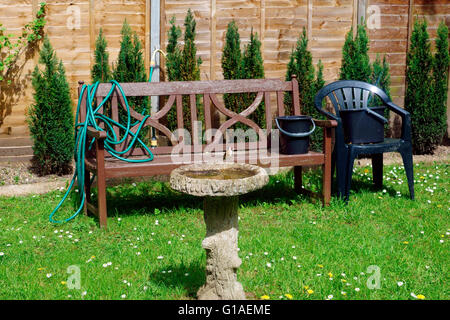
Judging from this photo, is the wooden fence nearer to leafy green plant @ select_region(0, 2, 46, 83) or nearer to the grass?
leafy green plant @ select_region(0, 2, 46, 83)

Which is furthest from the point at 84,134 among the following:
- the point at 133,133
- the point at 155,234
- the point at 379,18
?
the point at 379,18

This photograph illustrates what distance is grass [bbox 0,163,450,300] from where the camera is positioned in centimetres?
356

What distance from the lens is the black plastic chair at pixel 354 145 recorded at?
5250 mm

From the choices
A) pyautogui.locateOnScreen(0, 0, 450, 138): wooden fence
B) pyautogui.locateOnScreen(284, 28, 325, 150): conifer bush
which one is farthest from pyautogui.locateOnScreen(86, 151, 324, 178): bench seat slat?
pyautogui.locateOnScreen(0, 0, 450, 138): wooden fence

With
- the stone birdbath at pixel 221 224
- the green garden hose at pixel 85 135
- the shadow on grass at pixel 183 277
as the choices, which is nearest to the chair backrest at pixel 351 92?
the green garden hose at pixel 85 135

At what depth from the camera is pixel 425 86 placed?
7.50 m

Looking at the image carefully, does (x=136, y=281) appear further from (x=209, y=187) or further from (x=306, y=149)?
(x=306, y=149)

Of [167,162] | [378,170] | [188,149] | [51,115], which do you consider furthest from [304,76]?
[51,115]

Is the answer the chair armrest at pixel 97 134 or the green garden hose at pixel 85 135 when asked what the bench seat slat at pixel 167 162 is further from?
the chair armrest at pixel 97 134

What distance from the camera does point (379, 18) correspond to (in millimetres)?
7477

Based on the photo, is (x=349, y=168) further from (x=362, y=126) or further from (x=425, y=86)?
(x=425, y=86)

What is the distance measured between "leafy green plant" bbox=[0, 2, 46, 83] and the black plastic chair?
9.96ft

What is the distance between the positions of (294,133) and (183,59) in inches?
75.8

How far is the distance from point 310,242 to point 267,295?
991 mm
